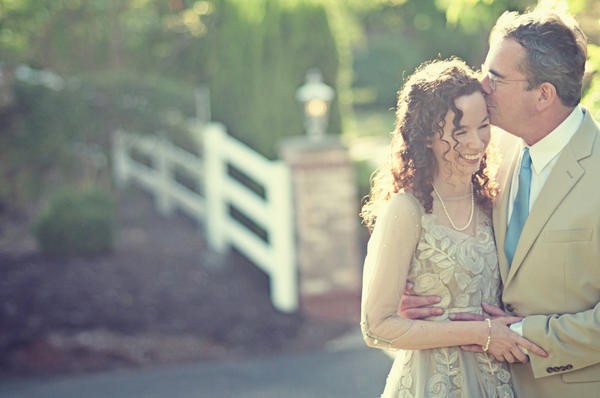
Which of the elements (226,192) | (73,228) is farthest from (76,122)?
(226,192)

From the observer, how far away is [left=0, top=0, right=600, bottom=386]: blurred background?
793cm

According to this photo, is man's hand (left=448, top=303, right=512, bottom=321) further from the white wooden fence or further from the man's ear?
the white wooden fence

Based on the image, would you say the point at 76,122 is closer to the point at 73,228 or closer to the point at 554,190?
the point at 73,228

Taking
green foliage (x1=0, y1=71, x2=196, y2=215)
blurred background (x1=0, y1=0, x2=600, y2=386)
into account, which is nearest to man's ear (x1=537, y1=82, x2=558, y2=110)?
blurred background (x1=0, y1=0, x2=600, y2=386)

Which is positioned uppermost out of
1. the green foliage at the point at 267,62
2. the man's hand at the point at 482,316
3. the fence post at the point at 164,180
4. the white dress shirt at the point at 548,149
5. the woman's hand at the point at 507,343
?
the green foliage at the point at 267,62

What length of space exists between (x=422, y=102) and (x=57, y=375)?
4773 millimetres

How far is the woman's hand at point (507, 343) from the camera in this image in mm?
3203

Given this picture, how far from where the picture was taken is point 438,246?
10.7 ft

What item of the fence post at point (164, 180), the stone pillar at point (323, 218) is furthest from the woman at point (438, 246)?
the fence post at point (164, 180)

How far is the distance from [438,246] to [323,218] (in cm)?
534

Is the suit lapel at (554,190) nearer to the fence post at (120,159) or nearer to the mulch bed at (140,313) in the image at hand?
the mulch bed at (140,313)

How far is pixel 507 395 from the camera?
3.33m

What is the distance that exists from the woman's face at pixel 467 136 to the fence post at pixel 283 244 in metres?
5.35

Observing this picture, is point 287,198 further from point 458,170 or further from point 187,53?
point 458,170
